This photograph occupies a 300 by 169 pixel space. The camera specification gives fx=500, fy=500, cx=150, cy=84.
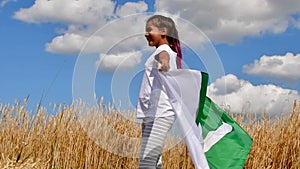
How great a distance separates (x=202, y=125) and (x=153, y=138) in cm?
67

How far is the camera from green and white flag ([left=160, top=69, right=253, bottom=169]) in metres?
3.49

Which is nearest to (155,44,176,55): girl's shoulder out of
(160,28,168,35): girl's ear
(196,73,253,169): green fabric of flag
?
(160,28,168,35): girl's ear

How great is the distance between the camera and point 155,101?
3303mm

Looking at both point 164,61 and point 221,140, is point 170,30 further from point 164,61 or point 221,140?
point 221,140

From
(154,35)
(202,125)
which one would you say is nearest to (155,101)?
(154,35)

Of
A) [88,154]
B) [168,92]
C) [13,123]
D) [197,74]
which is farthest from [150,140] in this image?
[13,123]

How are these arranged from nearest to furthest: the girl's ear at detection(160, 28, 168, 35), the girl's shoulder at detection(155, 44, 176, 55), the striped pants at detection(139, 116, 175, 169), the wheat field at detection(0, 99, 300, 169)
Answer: the striped pants at detection(139, 116, 175, 169)
the girl's shoulder at detection(155, 44, 176, 55)
the girl's ear at detection(160, 28, 168, 35)
the wheat field at detection(0, 99, 300, 169)

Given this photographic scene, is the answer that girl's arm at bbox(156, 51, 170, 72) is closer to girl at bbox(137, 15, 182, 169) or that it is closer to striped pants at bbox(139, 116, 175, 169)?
girl at bbox(137, 15, 182, 169)

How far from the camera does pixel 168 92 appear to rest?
11.2 feet

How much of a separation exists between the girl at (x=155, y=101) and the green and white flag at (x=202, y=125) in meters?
0.07

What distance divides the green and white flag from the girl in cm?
7

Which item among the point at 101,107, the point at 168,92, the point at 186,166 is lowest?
the point at 186,166

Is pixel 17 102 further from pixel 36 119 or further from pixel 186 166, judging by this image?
pixel 186 166

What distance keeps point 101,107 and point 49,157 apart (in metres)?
0.72
